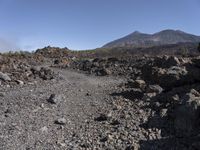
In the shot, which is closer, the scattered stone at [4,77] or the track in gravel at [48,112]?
the track in gravel at [48,112]

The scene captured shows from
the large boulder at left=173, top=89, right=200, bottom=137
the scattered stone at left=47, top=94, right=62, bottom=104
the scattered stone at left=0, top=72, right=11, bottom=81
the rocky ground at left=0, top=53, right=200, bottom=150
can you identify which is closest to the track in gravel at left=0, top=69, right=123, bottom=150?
the rocky ground at left=0, top=53, right=200, bottom=150

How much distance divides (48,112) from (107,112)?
157 centimetres

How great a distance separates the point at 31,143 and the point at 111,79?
8625 mm

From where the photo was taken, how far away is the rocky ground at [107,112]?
8578 mm

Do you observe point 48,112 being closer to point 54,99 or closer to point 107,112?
point 54,99

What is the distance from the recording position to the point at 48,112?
1085 centimetres

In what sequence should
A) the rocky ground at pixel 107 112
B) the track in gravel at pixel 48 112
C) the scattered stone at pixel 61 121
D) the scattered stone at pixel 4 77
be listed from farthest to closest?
the scattered stone at pixel 4 77 < the scattered stone at pixel 61 121 < the track in gravel at pixel 48 112 < the rocky ground at pixel 107 112

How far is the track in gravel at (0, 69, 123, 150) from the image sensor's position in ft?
28.9

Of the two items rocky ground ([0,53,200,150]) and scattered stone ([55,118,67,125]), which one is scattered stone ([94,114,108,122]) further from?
scattered stone ([55,118,67,125])

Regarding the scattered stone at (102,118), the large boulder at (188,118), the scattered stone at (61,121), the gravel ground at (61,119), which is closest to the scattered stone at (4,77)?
the gravel ground at (61,119)

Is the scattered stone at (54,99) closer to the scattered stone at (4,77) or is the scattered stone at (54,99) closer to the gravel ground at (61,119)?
the gravel ground at (61,119)

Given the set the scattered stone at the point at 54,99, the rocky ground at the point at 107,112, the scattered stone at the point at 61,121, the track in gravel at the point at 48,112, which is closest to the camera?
the rocky ground at the point at 107,112

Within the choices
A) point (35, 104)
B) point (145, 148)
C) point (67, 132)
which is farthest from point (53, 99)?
point (145, 148)

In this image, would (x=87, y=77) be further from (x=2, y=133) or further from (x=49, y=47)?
(x=49, y=47)
